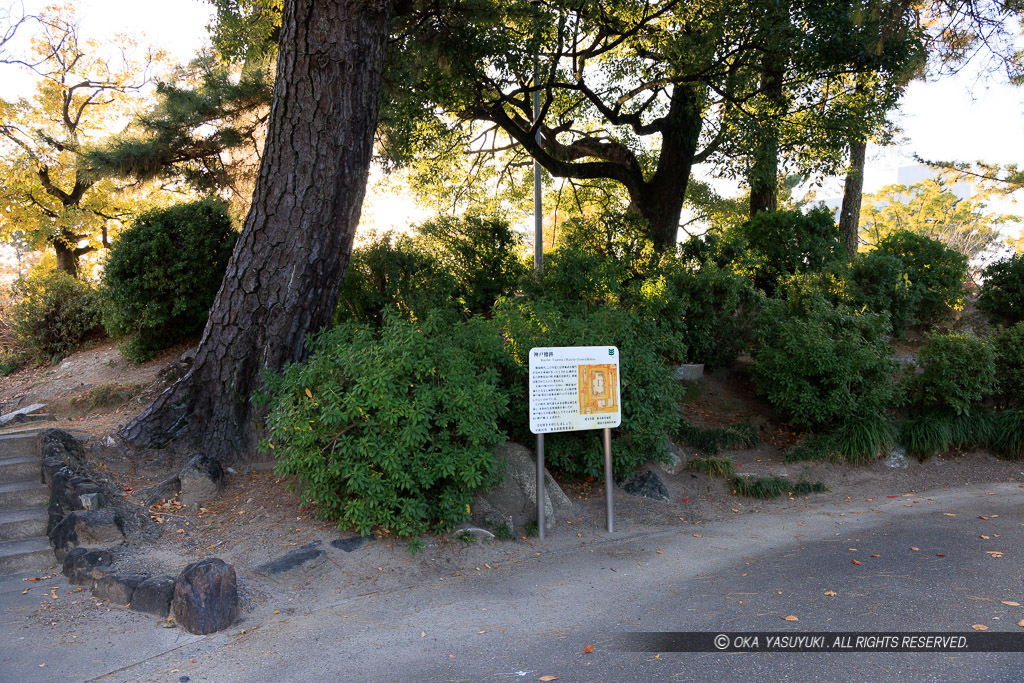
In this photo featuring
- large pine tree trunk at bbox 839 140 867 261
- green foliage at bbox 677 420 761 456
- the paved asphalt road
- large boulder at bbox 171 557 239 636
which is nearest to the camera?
the paved asphalt road

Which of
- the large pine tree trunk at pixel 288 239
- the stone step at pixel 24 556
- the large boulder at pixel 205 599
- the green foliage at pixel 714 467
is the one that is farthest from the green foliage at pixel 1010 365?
the stone step at pixel 24 556

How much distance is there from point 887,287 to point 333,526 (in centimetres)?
998

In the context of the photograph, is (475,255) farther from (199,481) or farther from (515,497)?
(199,481)

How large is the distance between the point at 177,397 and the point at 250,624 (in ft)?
10.1

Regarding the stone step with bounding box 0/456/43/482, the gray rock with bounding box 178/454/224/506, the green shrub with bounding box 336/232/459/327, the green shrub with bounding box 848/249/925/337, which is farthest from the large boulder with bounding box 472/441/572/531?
the green shrub with bounding box 848/249/925/337

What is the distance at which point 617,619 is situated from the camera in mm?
4340

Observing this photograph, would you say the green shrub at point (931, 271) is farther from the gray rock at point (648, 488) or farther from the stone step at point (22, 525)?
the stone step at point (22, 525)

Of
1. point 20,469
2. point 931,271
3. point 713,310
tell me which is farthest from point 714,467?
point 931,271

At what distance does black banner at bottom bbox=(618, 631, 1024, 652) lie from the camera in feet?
12.7

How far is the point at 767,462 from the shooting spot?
822cm

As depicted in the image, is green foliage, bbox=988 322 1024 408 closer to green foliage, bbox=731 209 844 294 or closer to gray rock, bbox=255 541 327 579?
green foliage, bbox=731 209 844 294

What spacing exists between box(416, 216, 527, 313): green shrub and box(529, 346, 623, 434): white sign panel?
14.9 ft

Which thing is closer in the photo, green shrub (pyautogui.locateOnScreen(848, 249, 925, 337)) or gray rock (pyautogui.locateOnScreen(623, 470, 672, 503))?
gray rock (pyautogui.locateOnScreen(623, 470, 672, 503))

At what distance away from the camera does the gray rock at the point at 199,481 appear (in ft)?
18.8
